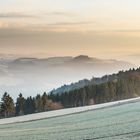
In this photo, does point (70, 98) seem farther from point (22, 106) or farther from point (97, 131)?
point (97, 131)

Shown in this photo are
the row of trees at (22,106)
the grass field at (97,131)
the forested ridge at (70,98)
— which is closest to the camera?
the grass field at (97,131)

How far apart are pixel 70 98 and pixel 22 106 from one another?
21.2 meters

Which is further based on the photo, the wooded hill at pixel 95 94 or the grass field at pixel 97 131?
the wooded hill at pixel 95 94

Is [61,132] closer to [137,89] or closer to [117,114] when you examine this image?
[117,114]

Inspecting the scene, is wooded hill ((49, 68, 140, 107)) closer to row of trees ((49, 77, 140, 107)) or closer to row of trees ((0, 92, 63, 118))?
row of trees ((49, 77, 140, 107))

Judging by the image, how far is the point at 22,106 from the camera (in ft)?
493

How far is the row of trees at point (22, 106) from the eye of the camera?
142 m

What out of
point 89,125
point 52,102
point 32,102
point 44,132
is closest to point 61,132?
point 44,132

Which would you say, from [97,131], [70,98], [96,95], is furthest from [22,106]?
[97,131]

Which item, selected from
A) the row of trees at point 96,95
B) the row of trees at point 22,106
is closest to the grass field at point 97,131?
the row of trees at point 22,106

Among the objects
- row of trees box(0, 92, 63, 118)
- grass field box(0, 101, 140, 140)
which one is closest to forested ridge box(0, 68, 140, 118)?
row of trees box(0, 92, 63, 118)

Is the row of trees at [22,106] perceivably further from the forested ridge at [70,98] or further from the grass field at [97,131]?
the grass field at [97,131]

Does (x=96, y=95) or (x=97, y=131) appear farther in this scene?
(x=96, y=95)

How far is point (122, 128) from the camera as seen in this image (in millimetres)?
68250
